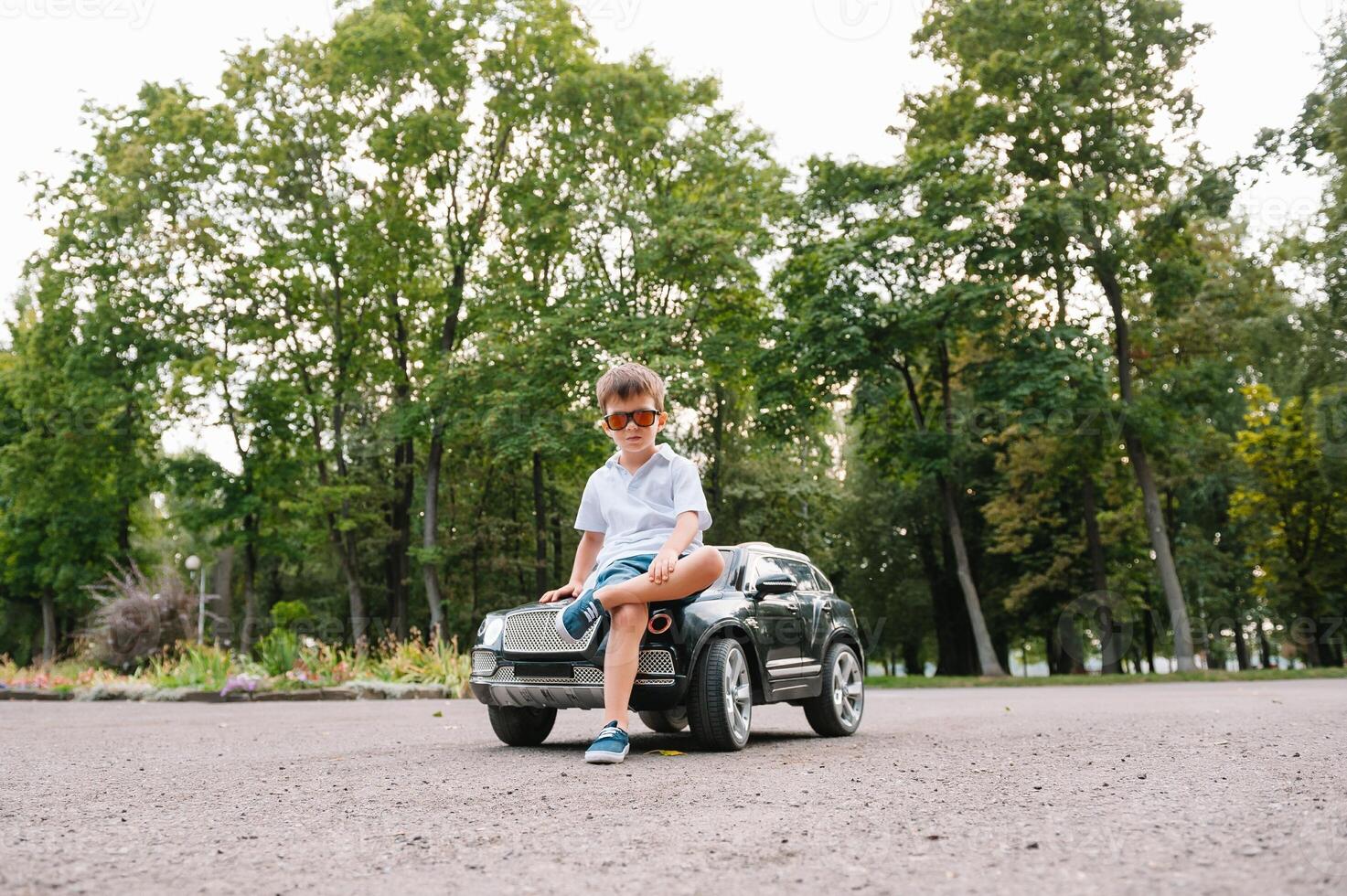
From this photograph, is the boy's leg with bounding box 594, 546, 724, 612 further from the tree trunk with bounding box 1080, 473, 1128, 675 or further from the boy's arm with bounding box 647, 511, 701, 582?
the tree trunk with bounding box 1080, 473, 1128, 675

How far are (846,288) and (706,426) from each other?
32.6ft

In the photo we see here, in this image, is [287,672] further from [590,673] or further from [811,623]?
[590,673]

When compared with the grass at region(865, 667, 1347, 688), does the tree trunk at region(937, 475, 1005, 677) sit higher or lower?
higher

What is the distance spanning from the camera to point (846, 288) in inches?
1078

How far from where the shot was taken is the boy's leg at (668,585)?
20.2 ft

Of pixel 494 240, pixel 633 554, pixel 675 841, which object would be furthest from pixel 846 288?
pixel 675 841

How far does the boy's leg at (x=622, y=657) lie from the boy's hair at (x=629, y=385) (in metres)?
1.14

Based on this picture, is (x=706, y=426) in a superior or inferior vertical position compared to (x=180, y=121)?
inferior

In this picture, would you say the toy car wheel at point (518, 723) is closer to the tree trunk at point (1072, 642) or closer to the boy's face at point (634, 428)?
the boy's face at point (634, 428)

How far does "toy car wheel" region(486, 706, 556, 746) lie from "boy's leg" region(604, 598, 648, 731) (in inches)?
55.1

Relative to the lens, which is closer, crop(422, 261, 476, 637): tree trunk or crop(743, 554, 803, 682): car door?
crop(743, 554, 803, 682): car door

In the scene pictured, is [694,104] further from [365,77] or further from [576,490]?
[576,490]

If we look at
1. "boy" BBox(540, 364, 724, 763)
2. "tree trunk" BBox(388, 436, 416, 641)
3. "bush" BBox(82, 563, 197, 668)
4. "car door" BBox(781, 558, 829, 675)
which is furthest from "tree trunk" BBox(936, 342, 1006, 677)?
"boy" BBox(540, 364, 724, 763)

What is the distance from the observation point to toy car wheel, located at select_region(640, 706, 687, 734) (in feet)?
26.9
